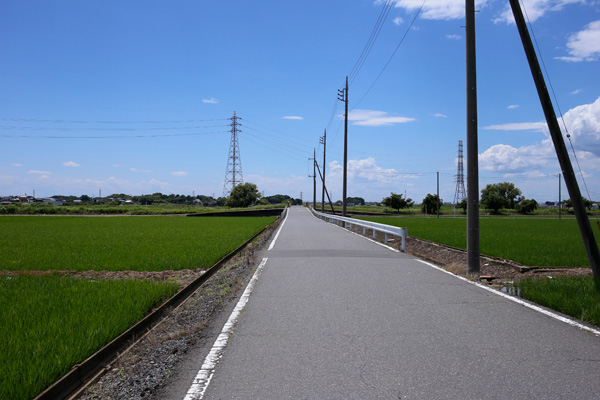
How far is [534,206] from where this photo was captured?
108750mm

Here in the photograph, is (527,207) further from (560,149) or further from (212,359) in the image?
(212,359)

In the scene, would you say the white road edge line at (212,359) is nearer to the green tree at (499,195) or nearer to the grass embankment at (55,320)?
the grass embankment at (55,320)

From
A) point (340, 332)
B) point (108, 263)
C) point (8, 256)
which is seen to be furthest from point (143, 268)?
point (340, 332)

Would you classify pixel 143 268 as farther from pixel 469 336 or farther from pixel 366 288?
pixel 469 336

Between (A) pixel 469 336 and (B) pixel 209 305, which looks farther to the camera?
(B) pixel 209 305

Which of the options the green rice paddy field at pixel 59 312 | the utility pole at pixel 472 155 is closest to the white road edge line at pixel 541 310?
the utility pole at pixel 472 155

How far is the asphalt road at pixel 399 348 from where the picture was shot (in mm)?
3785

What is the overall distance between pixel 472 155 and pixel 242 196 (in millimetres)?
133085

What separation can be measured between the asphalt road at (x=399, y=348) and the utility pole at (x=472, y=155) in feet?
6.85

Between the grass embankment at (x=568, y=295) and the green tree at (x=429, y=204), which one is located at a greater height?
the green tree at (x=429, y=204)

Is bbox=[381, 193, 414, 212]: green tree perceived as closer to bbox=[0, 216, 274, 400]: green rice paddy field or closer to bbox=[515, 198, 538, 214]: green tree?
bbox=[515, 198, 538, 214]: green tree

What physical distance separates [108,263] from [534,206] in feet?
378

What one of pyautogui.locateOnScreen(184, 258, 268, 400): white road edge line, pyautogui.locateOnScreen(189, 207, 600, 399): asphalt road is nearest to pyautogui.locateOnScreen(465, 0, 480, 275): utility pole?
pyautogui.locateOnScreen(189, 207, 600, 399): asphalt road

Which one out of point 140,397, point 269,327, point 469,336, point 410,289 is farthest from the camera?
point 410,289
